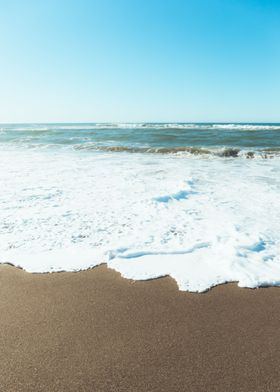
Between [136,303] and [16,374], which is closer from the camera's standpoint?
[16,374]

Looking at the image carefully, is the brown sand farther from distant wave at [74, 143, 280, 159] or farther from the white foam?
distant wave at [74, 143, 280, 159]

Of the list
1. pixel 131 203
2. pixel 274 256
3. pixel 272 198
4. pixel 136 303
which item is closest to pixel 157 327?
pixel 136 303

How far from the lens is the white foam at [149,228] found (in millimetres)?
3244

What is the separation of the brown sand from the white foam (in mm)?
287

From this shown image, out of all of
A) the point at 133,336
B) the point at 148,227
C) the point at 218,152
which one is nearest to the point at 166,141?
the point at 218,152

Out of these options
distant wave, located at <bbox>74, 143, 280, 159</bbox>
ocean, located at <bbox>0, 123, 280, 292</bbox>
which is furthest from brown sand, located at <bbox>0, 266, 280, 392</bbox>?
distant wave, located at <bbox>74, 143, 280, 159</bbox>

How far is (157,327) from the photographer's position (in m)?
2.27

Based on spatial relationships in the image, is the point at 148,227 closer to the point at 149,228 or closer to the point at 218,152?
the point at 149,228

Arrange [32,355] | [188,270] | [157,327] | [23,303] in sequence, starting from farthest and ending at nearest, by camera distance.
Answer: [188,270], [23,303], [157,327], [32,355]

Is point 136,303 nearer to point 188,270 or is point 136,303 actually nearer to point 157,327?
point 157,327

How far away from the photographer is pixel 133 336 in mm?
2174

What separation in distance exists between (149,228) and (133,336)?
90.0 inches

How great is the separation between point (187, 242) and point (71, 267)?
5.09ft

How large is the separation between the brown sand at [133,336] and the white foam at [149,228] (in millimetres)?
287
